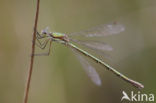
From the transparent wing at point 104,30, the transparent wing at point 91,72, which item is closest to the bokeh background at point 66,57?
the transparent wing at point 104,30

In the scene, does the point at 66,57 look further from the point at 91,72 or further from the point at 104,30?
the point at 91,72

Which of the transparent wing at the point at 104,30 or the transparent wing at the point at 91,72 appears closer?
the transparent wing at the point at 91,72

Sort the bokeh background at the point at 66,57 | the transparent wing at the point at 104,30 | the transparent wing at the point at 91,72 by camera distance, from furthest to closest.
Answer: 1. the bokeh background at the point at 66,57
2. the transparent wing at the point at 104,30
3. the transparent wing at the point at 91,72

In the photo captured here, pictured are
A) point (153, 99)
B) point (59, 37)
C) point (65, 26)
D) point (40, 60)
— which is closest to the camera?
point (59, 37)

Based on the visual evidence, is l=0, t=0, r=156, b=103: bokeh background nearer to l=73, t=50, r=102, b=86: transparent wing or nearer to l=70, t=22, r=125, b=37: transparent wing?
l=70, t=22, r=125, b=37: transparent wing

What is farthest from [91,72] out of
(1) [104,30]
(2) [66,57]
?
(2) [66,57]

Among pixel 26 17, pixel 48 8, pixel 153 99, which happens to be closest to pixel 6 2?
pixel 26 17

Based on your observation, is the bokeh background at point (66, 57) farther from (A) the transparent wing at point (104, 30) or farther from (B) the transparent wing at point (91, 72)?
(B) the transparent wing at point (91, 72)

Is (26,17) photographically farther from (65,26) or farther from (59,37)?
(59,37)
